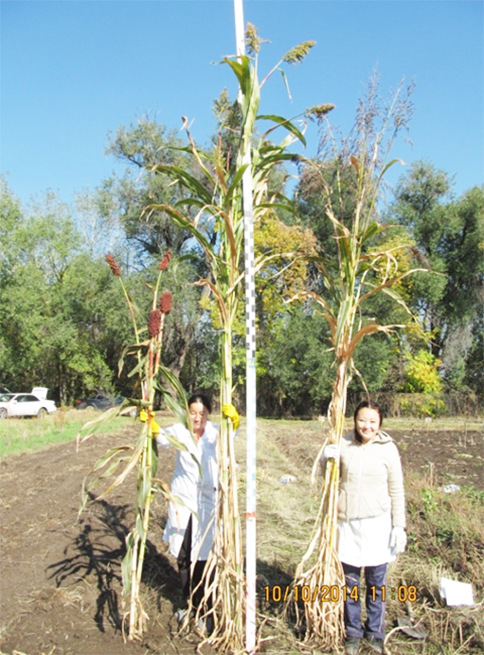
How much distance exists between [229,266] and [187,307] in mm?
25847

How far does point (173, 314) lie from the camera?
96.1 feet

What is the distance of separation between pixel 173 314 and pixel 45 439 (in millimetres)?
15907

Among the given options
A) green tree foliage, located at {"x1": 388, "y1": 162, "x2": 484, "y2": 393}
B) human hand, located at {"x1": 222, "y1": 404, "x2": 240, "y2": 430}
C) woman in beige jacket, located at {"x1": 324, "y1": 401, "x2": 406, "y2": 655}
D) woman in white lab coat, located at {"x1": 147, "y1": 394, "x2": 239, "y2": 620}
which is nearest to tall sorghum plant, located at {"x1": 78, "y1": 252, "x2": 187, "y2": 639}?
human hand, located at {"x1": 222, "y1": 404, "x2": 240, "y2": 430}

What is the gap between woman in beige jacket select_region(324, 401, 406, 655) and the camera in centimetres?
352

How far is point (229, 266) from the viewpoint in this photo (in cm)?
359

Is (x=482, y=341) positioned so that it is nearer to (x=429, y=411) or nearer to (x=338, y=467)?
(x=429, y=411)

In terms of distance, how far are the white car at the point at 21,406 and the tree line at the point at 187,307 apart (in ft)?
18.2

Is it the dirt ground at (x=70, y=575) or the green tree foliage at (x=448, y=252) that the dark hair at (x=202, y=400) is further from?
the green tree foliage at (x=448, y=252)

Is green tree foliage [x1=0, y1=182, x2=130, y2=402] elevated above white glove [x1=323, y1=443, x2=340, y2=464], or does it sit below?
above

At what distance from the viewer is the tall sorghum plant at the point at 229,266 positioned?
3422 millimetres

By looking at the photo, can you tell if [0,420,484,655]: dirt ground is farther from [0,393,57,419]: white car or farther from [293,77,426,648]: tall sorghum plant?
[0,393,57,419]: white car

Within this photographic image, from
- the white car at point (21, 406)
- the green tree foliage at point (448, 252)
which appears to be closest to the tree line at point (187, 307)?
the green tree foliage at point (448, 252)

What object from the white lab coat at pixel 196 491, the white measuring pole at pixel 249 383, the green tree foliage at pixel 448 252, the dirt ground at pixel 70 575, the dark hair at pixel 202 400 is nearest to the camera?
the white measuring pole at pixel 249 383

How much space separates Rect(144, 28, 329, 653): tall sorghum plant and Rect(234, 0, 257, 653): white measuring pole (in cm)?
6
